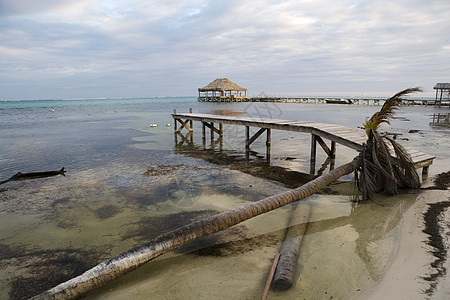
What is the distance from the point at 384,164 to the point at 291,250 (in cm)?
347

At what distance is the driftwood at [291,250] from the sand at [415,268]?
94 centimetres

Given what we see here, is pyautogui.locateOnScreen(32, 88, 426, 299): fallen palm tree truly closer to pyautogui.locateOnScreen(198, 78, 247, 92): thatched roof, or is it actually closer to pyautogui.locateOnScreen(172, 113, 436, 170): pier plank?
pyautogui.locateOnScreen(172, 113, 436, 170): pier plank

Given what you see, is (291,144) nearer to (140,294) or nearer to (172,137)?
(172,137)

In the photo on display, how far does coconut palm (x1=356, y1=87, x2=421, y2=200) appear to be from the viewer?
6.07 meters

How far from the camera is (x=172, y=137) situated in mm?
18172

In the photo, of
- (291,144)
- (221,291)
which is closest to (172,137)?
(291,144)

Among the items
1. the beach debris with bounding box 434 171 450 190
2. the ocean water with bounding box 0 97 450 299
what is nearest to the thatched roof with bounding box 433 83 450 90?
the ocean water with bounding box 0 97 450 299

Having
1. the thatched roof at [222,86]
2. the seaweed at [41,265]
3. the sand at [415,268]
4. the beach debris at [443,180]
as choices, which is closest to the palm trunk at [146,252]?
the seaweed at [41,265]

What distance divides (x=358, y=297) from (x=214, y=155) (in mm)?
9616

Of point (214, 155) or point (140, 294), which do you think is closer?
point (140, 294)

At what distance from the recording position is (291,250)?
4.14 metres

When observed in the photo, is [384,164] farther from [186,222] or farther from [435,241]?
[186,222]

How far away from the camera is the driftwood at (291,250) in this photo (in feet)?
11.3

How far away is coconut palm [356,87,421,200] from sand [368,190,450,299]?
110 cm
